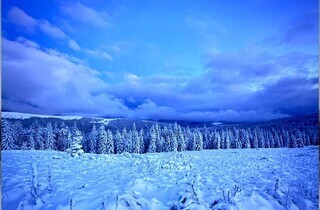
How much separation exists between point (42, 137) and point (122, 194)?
5013 centimetres

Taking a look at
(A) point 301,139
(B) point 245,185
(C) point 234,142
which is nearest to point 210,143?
(C) point 234,142

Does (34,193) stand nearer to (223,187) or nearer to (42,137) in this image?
(223,187)

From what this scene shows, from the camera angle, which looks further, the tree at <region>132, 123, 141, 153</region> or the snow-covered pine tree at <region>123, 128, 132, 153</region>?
the snow-covered pine tree at <region>123, 128, 132, 153</region>

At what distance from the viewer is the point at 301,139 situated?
7312cm

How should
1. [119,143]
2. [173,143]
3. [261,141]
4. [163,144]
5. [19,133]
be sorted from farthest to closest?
1. [261,141]
2. [163,144]
3. [119,143]
4. [173,143]
5. [19,133]

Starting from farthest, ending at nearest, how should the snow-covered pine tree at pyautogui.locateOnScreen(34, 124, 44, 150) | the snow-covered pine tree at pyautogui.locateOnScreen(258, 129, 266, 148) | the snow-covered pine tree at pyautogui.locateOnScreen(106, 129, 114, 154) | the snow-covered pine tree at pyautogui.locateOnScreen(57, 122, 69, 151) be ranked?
1. the snow-covered pine tree at pyautogui.locateOnScreen(258, 129, 266, 148)
2. the snow-covered pine tree at pyautogui.locateOnScreen(57, 122, 69, 151)
3. the snow-covered pine tree at pyautogui.locateOnScreen(106, 129, 114, 154)
4. the snow-covered pine tree at pyautogui.locateOnScreen(34, 124, 44, 150)

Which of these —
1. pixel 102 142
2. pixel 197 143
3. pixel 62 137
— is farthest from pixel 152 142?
pixel 62 137

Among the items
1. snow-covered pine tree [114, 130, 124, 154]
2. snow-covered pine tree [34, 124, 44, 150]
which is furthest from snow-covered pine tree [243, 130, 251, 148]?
snow-covered pine tree [34, 124, 44, 150]

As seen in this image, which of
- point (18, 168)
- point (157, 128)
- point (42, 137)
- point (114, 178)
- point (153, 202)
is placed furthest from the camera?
point (157, 128)

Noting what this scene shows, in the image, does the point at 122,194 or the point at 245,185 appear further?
the point at 245,185

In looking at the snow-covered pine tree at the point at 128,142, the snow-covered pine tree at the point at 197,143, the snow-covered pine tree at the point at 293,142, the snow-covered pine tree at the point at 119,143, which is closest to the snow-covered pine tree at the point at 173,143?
the snow-covered pine tree at the point at 197,143

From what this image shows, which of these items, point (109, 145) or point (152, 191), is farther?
point (109, 145)

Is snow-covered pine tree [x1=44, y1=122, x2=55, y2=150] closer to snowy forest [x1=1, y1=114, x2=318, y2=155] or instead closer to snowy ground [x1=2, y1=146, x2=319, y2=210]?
snowy forest [x1=1, y1=114, x2=318, y2=155]

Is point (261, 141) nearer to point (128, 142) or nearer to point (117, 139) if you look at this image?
point (128, 142)
